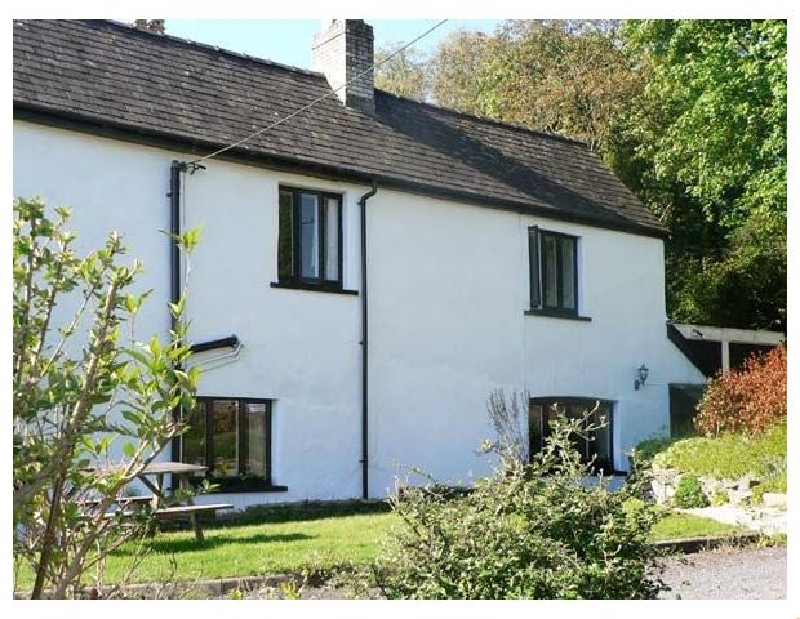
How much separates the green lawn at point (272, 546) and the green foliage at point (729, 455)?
1087mm

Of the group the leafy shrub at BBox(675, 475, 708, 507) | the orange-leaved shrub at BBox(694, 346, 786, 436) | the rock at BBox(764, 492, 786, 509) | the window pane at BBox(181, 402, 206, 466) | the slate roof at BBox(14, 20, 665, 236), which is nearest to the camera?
the rock at BBox(764, 492, 786, 509)

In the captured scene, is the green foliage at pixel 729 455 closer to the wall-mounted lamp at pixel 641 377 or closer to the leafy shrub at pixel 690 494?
the leafy shrub at pixel 690 494

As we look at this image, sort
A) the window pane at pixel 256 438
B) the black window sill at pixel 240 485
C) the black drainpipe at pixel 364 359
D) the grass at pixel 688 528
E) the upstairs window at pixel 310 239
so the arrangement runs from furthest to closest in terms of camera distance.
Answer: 1. the black drainpipe at pixel 364 359
2. the upstairs window at pixel 310 239
3. the window pane at pixel 256 438
4. the black window sill at pixel 240 485
5. the grass at pixel 688 528

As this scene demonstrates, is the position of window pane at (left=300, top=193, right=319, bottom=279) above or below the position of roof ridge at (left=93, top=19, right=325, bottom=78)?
below

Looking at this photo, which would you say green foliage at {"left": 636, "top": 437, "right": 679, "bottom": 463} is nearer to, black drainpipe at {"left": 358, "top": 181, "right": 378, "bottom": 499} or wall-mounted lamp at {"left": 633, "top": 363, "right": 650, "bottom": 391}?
wall-mounted lamp at {"left": 633, "top": 363, "right": 650, "bottom": 391}

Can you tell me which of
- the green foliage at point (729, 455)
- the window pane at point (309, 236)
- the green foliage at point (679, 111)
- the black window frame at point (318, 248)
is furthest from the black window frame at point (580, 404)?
the green foliage at point (679, 111)

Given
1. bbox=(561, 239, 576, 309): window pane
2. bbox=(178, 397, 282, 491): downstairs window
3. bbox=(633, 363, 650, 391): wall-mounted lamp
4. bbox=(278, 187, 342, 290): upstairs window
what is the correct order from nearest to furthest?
1. bbox=(178, 397, 282, 491): downstairs window
2. bbox=(278, 187, 342, 290): upstairs window
3. bbox=(561, 239, 576, 309): window pane
4. bbox=(633, 363, 650, 391): wall-mounted lamp

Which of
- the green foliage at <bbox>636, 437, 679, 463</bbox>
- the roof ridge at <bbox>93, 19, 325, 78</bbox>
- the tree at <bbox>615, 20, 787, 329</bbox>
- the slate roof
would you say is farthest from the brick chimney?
the tree at <bbox>615, 20, 787, 329</bbox>

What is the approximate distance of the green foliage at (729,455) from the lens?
46.4ft

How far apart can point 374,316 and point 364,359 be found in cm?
65

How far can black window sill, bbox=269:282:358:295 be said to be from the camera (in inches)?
583

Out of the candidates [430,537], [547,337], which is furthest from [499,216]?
[430,537]

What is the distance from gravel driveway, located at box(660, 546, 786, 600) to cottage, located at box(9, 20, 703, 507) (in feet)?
13.6

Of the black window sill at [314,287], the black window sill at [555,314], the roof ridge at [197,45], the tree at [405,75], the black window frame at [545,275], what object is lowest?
the black window sill at [555,314]
